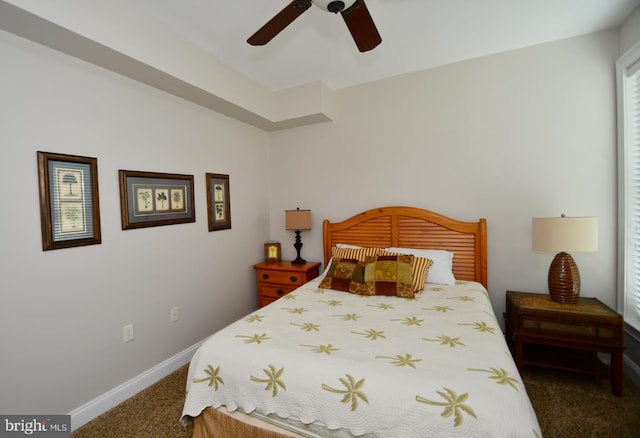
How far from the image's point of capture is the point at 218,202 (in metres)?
2.88

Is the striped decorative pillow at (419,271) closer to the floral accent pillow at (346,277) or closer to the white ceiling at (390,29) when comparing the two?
the floral accent pillow at (346,277)

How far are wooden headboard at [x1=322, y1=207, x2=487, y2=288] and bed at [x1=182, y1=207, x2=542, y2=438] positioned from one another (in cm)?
42

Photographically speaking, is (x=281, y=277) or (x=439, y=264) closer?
(x=439, y=264)

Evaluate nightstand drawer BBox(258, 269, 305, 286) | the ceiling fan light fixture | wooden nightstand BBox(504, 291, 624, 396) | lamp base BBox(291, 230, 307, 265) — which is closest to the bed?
wooden nightstand BBox(504, 291, 624, 396)

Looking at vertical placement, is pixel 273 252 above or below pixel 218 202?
below

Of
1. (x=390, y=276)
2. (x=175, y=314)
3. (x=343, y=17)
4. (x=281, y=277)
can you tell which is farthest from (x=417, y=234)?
(x=175, y=314)

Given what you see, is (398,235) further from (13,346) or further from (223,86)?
(13,346)

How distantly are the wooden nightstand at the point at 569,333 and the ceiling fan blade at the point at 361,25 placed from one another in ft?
6.87

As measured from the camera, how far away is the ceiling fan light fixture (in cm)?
144

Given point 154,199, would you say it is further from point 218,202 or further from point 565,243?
point 565,243

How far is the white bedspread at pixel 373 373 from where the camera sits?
107cm

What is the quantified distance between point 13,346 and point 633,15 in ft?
14.4

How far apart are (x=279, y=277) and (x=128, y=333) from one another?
138 centimetres

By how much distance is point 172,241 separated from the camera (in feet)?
8.00
